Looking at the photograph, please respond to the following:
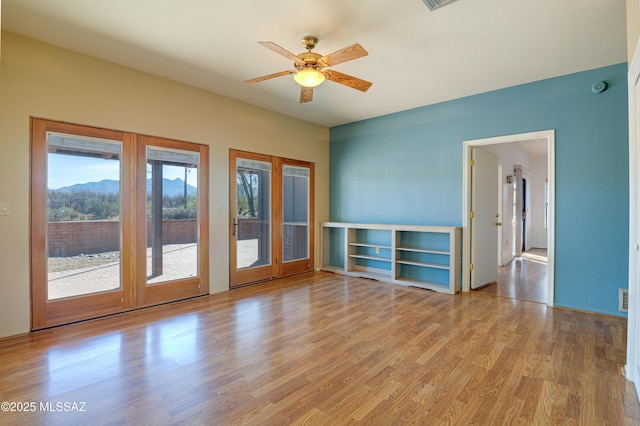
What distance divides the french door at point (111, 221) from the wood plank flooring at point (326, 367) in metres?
0.33

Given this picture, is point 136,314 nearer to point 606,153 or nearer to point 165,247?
point 165,247

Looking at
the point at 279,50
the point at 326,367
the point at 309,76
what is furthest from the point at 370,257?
the point at 279,50

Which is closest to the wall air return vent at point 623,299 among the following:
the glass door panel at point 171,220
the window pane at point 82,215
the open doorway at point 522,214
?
the open doorway at point 522,214

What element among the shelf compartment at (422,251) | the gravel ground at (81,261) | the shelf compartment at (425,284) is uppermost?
the gravel ground at (81,261)

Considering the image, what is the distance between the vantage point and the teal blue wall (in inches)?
133

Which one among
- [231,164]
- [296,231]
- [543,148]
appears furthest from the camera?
[543,148]

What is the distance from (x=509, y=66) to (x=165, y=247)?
461 cm

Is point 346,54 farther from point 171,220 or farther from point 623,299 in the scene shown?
point 623,299

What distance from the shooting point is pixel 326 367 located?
7.63 ft

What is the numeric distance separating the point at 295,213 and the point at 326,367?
352 centimetres

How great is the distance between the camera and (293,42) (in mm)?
2994

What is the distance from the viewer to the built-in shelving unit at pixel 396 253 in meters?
4.46

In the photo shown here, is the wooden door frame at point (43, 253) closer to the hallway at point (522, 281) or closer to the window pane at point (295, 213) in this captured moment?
the window pane at point (295, 213)

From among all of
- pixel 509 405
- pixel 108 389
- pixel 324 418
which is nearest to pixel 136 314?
pixel 108 389
